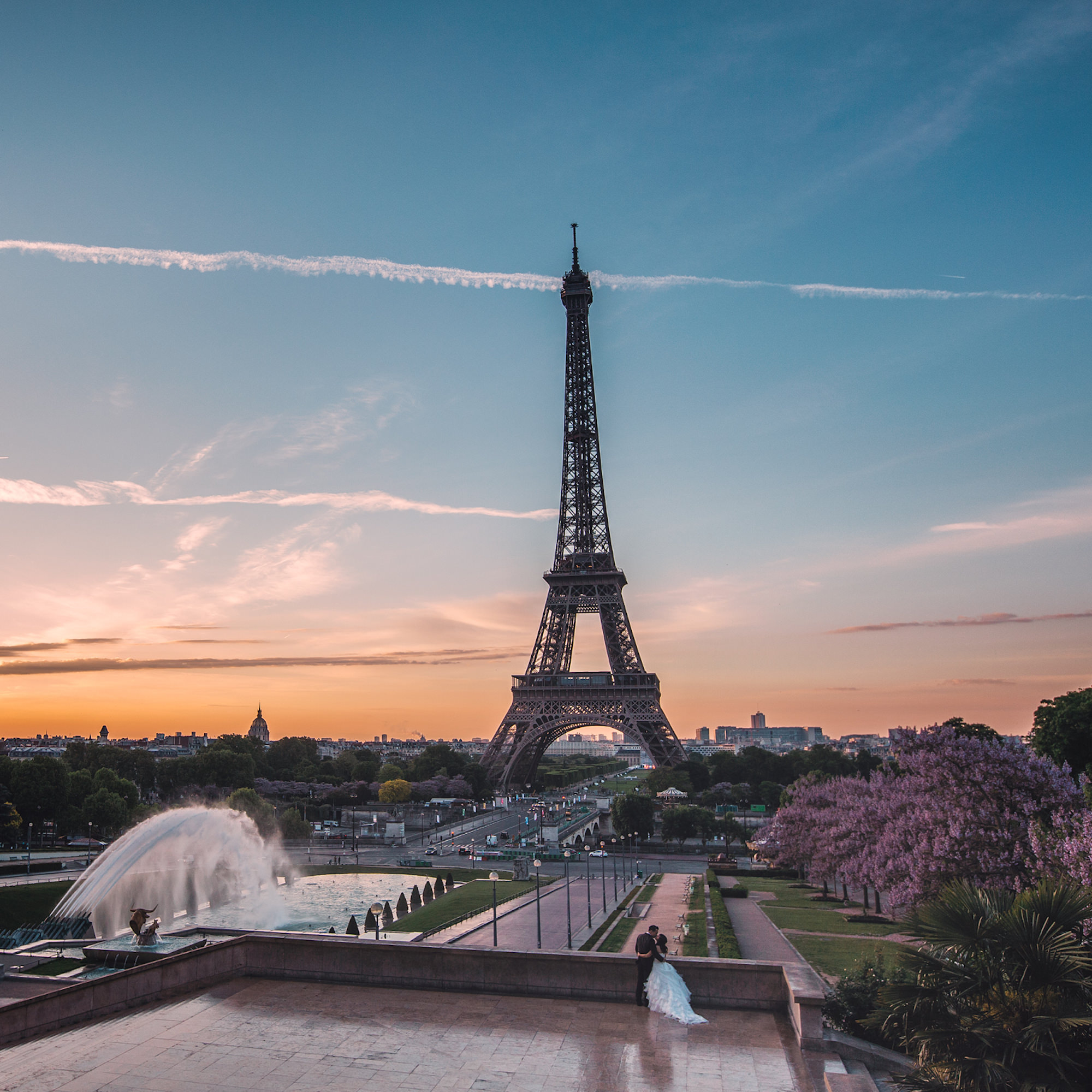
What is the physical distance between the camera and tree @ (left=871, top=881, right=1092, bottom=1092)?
10281 millimetres

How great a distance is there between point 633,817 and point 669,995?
75.5m

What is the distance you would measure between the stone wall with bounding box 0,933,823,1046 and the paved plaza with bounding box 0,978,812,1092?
299mm

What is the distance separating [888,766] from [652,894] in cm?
2078

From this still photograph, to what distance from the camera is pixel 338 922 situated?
38.3 metres

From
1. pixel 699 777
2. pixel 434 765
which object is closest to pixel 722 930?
pixel 699 777

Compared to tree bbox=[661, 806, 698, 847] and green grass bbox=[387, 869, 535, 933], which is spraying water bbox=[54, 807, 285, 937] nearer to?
green grass bbox=[387, 869, 535, 933]

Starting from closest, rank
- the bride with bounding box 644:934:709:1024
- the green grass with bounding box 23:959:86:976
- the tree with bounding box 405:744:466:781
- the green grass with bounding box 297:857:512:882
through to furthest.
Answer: the bride with bounding box 644:934:709:1024, the green grass with bounding box 23:959:86:976, the green grass with bounding box 297:857:512:882, the tree with bounding box 405:744:466:781

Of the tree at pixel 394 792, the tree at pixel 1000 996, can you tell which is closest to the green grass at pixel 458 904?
the tree at pixel 1000 996

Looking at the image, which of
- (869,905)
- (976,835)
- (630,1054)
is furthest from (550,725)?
(630,1054)

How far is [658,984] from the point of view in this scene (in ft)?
46.3

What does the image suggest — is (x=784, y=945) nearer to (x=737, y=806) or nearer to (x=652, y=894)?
(x=652, y=894)

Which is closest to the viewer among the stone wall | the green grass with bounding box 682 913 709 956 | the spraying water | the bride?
the bride

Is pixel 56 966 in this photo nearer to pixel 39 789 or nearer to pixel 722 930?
pixel 722 930

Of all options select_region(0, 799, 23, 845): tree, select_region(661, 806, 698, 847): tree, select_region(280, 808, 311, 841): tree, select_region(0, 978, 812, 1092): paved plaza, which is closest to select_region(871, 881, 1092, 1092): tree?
select_region(0, 978, 812, 1092): paved plaza
